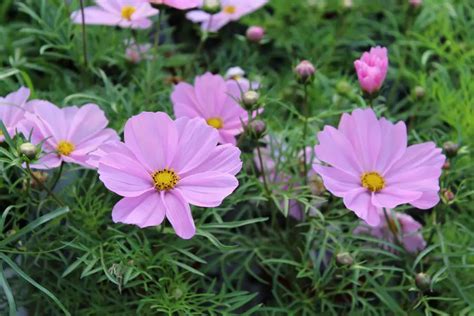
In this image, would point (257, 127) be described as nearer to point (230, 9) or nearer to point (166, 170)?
point (166, 170)

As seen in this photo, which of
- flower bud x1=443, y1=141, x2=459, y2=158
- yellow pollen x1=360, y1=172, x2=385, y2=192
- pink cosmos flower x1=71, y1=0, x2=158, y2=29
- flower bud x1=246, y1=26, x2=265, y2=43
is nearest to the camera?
yellow pollen x1=360, y1=172, x2=385, y2=192

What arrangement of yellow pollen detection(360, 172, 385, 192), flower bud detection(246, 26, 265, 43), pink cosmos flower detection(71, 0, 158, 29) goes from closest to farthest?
yellow pollen detection(360, 172, 385, 192)
pink cosmos flower detection(71, 0, 158, 29)
flower bud detection(246, 26, 265, 43)

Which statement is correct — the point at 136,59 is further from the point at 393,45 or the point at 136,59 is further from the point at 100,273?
the point at 393,45

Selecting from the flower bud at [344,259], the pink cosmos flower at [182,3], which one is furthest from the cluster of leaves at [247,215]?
the pink cosmos flower at [182,3]

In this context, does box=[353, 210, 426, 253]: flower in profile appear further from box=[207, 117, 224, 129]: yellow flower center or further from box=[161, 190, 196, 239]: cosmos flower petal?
box=[161, 190, 196, 239]: cosmos flower petal

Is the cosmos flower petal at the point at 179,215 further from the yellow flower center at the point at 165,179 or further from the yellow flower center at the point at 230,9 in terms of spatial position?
the yellow flower center at the point at 230,9

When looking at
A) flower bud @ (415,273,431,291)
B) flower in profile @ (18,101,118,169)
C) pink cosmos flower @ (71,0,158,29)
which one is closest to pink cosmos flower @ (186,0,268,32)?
pink cosmos flower @ (71,0,158,29)

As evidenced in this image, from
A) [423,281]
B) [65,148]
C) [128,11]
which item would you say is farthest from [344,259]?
[128,11]
